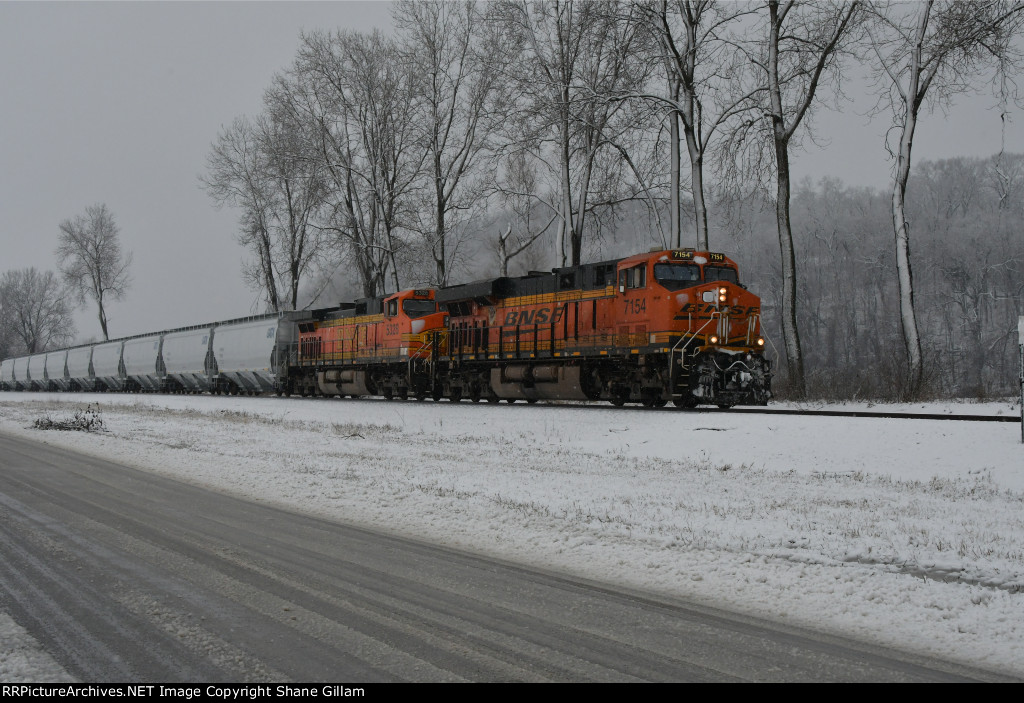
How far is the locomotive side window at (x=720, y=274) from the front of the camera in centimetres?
1966

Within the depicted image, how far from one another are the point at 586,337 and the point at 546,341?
178cm

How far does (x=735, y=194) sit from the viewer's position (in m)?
25.4

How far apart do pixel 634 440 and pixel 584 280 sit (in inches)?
331

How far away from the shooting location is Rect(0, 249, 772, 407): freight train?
1892 centimetres

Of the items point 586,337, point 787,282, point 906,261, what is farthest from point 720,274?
point 906,261

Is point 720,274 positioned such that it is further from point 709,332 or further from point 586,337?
point 586,337

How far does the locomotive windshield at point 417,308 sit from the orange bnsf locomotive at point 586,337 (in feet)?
0.12

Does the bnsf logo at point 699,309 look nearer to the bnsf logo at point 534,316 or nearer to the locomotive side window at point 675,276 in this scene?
the locomotive side window at point 675,276

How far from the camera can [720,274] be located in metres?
20.0

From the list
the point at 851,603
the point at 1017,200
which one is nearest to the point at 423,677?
the point at 851,603

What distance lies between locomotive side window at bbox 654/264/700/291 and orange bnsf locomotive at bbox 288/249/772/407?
2 cm

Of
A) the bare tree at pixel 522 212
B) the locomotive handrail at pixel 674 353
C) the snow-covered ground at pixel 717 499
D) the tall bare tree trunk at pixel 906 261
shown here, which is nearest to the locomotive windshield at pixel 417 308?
the bare tree at pixel 522 212

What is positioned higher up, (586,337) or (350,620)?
(586,337)

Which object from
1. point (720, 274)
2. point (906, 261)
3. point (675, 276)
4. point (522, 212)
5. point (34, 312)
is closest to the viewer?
point (675, 276)
